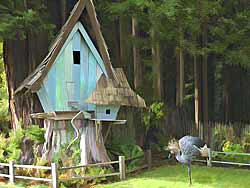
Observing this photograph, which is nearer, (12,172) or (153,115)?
(12,172)

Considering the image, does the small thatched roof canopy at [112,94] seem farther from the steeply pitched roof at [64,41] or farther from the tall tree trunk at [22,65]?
the tall tree trunk at [22,65]

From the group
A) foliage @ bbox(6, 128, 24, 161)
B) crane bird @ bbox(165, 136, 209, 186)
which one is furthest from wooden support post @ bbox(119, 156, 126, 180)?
foliage @ bbox(6, 128, 24, 161)

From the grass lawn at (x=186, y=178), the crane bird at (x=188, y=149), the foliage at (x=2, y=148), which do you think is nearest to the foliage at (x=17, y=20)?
the foliage at (x=2, y=148)

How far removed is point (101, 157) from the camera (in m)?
12.1

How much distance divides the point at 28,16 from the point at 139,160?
5.94 metres

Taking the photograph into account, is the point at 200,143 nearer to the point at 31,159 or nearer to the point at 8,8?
the point at 31,159

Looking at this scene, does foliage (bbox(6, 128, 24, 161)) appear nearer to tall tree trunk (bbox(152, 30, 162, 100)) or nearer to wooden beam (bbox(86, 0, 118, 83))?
wooden beam (bbox(86, 0, 118, 83))

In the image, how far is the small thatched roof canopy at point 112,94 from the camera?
37.3 feet

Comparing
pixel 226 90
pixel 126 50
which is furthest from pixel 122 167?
pixel 226 90

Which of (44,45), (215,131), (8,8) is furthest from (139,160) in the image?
(8,8)

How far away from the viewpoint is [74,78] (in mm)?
11492

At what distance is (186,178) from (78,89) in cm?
411

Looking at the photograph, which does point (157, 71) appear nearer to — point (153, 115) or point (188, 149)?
point (153, 115)

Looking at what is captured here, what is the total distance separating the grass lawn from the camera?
10.7 metres
